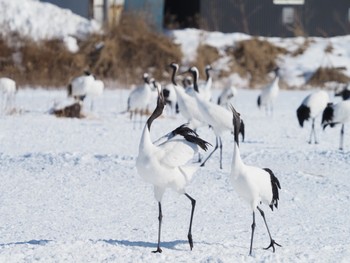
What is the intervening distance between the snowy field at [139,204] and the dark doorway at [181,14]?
20.7 meters

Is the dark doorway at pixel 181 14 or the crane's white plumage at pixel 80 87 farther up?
the dark doorway at pixel 181 14

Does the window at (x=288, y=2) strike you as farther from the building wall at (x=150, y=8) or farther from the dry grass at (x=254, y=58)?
the building wall at (x=150, y=8)

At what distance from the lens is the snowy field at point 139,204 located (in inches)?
260

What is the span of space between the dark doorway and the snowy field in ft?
67.8

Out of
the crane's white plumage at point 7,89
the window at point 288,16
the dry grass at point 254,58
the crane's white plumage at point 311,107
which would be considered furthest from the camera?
the window at point 288,16

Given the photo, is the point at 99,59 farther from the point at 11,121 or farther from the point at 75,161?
the point at 75,161

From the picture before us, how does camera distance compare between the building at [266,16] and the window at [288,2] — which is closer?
the building at [266,16]

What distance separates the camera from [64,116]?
17500 millimetres

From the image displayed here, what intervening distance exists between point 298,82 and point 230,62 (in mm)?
2989

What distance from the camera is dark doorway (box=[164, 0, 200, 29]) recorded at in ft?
116

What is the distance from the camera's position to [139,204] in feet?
28.9

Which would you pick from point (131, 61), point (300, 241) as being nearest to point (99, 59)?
point (131, 61)

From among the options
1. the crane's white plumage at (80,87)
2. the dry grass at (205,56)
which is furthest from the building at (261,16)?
the crane's white plumage at (80,87)

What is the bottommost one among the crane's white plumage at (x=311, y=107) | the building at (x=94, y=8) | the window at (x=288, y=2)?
the crane's white plumage at (x=311, y=107)
